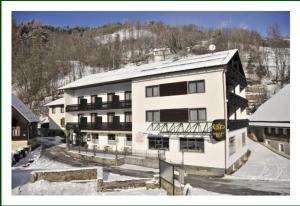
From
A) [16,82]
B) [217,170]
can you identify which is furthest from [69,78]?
[217,170]

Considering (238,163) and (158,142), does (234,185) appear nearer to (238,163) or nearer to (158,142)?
(238,163)

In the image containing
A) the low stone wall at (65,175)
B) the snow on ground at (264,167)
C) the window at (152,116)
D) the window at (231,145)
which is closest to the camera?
the low stone wall at (65,175)

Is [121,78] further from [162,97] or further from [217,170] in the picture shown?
[217,170]

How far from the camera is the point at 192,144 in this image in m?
19.1

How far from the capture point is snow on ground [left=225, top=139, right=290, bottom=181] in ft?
56.8

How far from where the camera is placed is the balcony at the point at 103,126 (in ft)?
79.3

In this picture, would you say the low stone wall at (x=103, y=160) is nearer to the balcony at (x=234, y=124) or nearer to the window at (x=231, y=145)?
the window at (x=231, y=145)

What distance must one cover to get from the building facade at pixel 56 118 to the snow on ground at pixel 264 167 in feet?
76.3

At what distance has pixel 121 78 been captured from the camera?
2359 centimetres

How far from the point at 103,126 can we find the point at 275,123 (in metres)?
16.2

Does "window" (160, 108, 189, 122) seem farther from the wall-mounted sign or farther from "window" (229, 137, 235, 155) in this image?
"window" (229, 137, 235, 155)

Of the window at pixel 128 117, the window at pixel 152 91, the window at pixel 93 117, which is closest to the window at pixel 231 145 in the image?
the window at pixel 152 91

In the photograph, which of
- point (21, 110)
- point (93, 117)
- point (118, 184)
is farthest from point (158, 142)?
point (21, 110)

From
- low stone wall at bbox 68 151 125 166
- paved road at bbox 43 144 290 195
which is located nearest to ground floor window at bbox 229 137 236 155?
paved road at bbox 43 144 290 195
